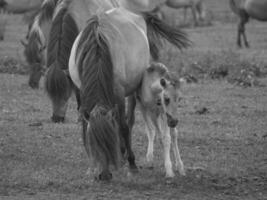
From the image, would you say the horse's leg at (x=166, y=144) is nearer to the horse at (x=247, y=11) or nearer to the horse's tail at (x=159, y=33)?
the horse's tail at (x=159, y=33)

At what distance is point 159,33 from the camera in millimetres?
9359

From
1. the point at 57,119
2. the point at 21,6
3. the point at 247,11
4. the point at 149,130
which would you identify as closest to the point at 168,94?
the point at 149,130

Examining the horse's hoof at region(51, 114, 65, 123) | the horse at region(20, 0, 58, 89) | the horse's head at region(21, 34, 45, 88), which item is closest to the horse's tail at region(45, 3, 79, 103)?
the horse's hoof at region(51, 114, 65, 123)

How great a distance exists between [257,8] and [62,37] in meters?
12.4

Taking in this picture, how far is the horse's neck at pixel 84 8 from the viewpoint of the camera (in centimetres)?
1009

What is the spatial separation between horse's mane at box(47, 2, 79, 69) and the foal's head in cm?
210

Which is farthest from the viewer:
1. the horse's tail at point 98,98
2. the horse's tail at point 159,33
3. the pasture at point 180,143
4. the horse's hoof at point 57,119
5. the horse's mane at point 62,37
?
the horse's hoof at point 57,119

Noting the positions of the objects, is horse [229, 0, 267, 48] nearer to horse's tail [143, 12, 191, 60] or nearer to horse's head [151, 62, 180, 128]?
horse's tail [143, 12, 191, 60]

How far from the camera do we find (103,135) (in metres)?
7.54

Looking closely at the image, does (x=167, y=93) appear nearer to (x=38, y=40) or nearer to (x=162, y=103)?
(x=162, y=103)

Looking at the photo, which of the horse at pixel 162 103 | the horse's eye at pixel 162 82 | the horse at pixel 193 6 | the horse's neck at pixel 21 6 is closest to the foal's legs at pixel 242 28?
the horse at pixel 193 6

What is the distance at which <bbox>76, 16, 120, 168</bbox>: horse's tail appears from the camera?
7.56m

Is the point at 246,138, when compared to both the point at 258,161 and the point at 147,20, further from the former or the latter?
the point at 147,20

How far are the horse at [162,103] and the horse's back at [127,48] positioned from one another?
0.14m
